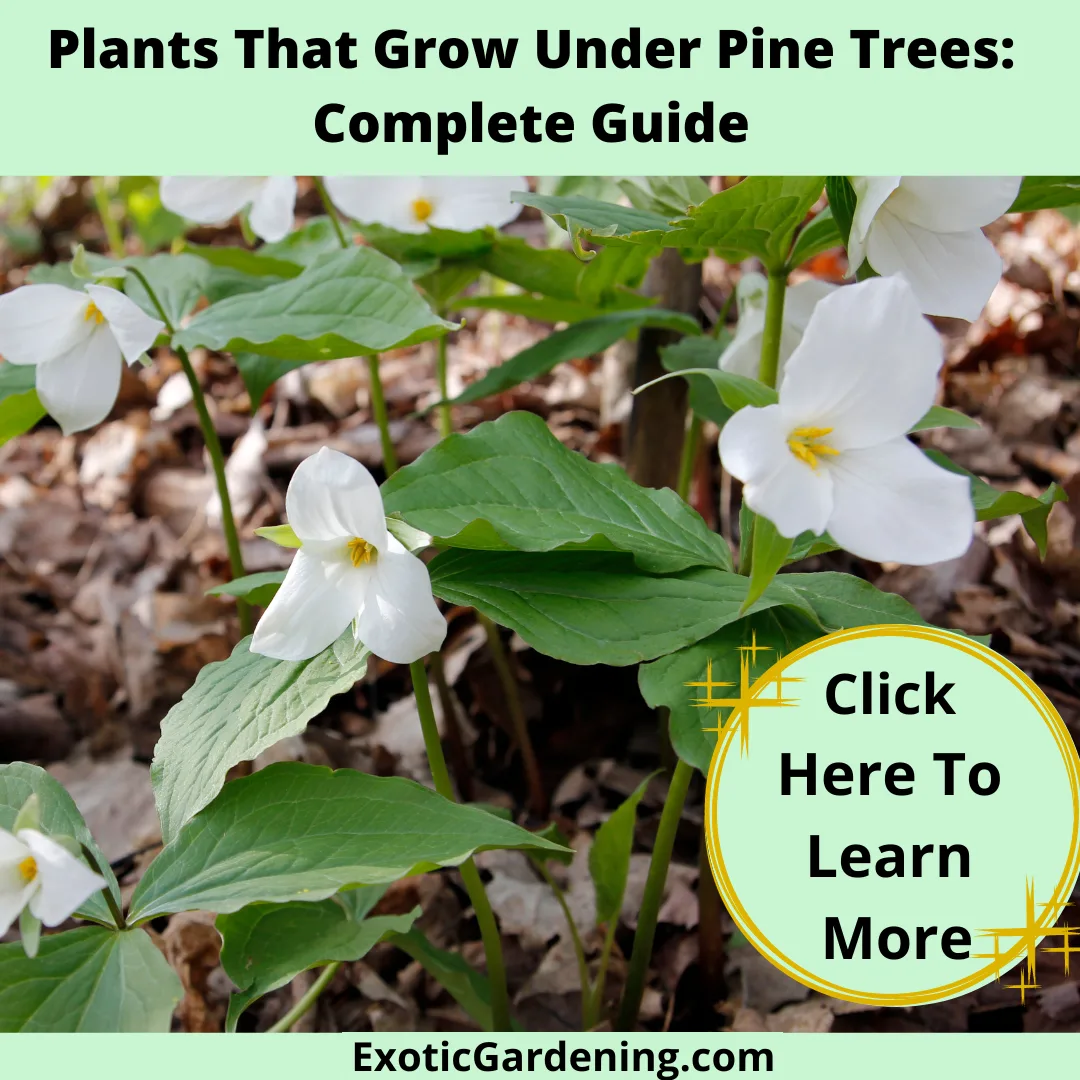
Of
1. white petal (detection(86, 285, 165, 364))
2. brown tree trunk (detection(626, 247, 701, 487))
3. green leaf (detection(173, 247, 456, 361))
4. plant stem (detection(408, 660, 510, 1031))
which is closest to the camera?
plant stem (detection(408, 660, 510, 1031))

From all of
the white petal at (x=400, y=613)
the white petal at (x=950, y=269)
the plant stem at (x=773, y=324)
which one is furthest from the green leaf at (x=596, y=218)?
the white petal at (x=400, y=613)

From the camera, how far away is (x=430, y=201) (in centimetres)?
165

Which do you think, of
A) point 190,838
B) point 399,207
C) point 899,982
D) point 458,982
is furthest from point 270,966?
point 399,207

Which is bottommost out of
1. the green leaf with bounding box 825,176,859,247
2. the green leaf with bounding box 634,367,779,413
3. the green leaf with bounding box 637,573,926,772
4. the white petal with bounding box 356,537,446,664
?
the green leaf with bounding box 637,573,926,772

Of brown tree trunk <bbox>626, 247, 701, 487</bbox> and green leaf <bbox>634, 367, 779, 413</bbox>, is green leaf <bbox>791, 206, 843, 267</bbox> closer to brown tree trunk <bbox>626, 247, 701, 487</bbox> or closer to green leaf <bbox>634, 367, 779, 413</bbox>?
green leaf <bbox>634, 367, 779, 413</bbox>

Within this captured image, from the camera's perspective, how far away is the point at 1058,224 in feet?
9.50

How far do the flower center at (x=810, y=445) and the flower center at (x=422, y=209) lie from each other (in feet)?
3.33

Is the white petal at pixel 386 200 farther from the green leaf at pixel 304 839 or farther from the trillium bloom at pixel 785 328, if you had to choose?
the green leaf at pixel 304 839

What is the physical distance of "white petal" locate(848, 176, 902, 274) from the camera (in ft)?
3.10

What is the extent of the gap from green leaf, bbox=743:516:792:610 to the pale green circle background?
13 centimetres

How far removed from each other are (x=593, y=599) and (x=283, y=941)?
50cm

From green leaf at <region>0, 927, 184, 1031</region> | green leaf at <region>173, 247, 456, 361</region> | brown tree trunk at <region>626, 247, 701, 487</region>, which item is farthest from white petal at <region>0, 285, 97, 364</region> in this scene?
brown tree trunk at <region>626, 247, 701, 487</region>
